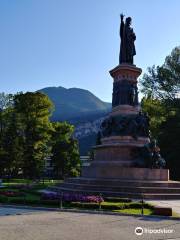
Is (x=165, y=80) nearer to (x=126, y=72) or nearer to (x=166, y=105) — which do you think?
(x=166, y=105)

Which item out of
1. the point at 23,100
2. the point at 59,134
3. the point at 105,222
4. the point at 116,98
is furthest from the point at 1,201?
the point at 59,134

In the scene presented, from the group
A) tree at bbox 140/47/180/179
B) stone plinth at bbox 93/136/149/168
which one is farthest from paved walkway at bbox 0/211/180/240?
tree at bbox 140/47/180/179

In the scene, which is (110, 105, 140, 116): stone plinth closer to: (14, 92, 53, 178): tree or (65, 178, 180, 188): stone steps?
(65, 178, 180, 188): stone steps

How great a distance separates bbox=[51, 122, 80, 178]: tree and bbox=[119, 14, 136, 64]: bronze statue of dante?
110 feet

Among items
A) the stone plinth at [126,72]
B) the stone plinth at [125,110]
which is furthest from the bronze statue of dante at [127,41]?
the stone plinth at [125,110]

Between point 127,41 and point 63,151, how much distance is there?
3551 cm

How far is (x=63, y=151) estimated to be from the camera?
7038 cm

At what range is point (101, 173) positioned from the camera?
30609 millimetres

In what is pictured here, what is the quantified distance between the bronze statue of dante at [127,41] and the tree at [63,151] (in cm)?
3340

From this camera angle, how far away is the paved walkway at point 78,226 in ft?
42.0

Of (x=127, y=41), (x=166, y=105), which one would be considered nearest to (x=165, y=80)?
(x=166, y=105)

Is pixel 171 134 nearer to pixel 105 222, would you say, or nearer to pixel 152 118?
pixel 152 118

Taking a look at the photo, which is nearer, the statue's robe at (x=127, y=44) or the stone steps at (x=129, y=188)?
the stone steps at (x=129, y=188)

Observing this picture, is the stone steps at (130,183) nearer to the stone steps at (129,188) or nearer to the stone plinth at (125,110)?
the stone steps at (129,188)
